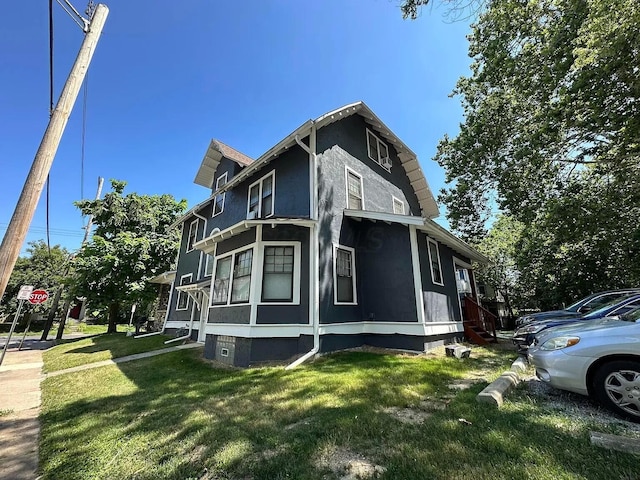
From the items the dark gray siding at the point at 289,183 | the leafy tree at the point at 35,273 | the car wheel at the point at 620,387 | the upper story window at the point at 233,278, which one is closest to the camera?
the car wheel at the point at 620,387

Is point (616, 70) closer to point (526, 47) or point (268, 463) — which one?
point (526, 47)

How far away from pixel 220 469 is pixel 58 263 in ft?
141

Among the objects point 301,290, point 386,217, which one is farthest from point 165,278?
point 386,217

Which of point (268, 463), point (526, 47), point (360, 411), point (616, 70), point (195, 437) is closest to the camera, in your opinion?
point (268, 463)

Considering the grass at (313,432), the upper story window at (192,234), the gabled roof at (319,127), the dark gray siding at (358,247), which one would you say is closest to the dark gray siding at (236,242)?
the dark gray siding at (358,247)

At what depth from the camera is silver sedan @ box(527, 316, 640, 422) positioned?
3299mm

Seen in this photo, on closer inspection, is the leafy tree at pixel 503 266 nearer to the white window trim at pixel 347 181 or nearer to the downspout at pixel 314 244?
the white window trim at pixel 347 181

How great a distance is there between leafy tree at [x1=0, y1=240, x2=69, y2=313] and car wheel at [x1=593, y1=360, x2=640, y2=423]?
125 feet

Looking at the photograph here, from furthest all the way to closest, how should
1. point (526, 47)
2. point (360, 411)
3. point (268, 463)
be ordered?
point (526, 47), point (360, 411), point (268, 463)

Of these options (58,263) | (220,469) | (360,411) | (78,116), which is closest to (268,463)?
(220,469)

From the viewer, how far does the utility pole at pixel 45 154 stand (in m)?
3.52

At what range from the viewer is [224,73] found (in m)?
11.0

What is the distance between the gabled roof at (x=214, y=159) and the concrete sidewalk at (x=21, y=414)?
8.93m

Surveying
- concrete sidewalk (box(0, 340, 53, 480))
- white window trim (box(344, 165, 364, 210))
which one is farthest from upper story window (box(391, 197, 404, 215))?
concrete sidewalk (box(0, 340, 53, 480))
